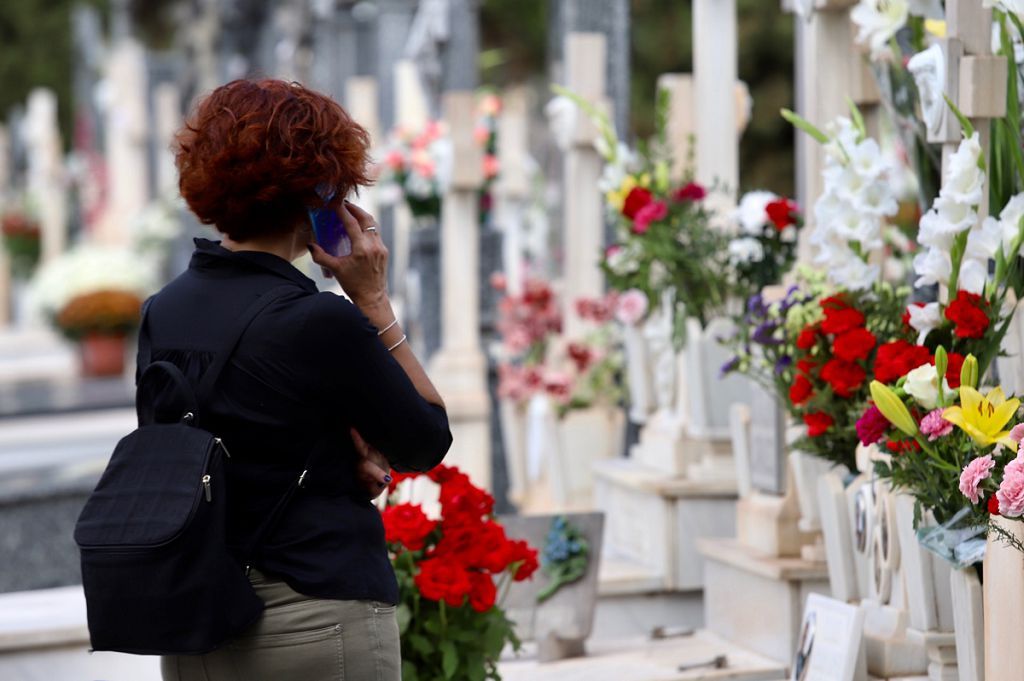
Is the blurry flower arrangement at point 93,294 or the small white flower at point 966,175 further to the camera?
the blurry flower arrangement at point 93,294

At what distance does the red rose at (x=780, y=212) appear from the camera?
184 inches

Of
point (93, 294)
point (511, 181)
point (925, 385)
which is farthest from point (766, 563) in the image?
point (93, 294)

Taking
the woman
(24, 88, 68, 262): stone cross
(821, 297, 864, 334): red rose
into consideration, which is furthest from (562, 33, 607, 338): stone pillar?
(24, 88, 68, 262): stone cross

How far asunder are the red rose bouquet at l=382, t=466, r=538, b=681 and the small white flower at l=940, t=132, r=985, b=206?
1.14m

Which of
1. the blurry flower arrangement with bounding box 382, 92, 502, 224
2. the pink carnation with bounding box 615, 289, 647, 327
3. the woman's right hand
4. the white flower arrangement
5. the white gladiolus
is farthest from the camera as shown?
the white flower arrangement

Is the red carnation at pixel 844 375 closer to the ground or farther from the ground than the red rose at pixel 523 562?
farther from the ground

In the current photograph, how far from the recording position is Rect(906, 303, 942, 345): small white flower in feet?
11.0

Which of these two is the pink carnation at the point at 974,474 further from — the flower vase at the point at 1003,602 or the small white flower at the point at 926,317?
the small white flower at the point at 926,317

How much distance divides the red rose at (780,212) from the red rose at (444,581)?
168cm

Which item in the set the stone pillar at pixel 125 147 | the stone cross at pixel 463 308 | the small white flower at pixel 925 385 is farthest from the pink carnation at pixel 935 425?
the stone pillar at pixel 125 147

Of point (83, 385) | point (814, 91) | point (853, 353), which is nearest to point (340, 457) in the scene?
point (853, 353)

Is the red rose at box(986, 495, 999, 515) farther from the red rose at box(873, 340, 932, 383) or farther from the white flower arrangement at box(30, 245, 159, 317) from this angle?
the white flower arrangement at box(30, 245, 159, 317)

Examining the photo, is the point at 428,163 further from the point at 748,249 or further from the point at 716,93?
the point at 748,249

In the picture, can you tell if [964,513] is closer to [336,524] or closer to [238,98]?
[336,524]
